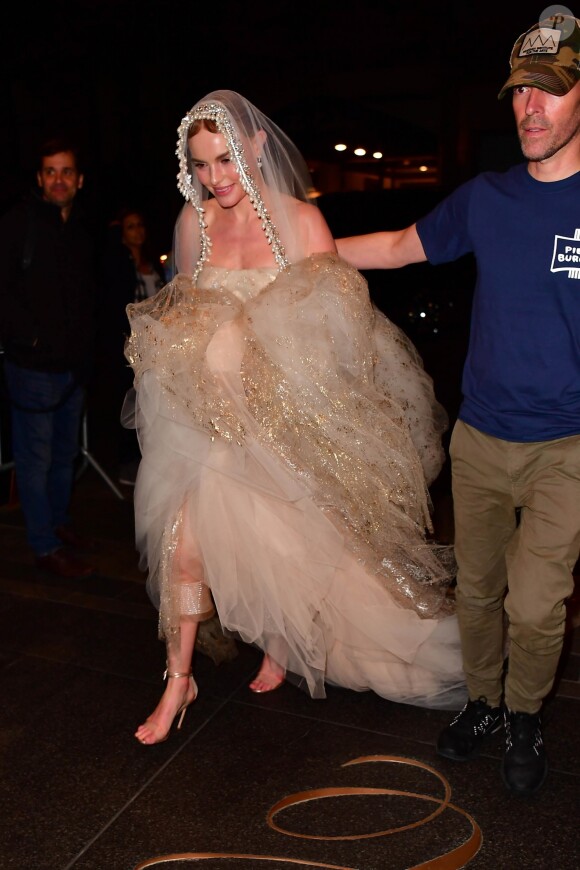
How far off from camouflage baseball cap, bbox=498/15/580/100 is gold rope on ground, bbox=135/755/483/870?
201 centimetres

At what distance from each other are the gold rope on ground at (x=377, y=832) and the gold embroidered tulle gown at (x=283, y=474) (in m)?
0.40

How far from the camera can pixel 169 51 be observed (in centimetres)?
1177

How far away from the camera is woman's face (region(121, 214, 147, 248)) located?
6.09m

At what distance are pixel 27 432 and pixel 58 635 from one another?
109cm

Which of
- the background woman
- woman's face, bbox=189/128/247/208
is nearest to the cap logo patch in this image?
woman's face, bbox=189/128/247/208

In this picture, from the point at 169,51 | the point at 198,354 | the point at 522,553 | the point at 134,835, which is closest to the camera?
the point at 134,835

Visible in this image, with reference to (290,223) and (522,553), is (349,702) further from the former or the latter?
(290,223)

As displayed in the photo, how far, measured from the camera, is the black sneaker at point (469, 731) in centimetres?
290

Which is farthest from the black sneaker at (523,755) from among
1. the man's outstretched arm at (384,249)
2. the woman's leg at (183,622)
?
the man's outstretched arm at (384,249)

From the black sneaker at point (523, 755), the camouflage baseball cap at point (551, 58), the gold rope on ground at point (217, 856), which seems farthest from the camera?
the black sneaker at point (523, 755)

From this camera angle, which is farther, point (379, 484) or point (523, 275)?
point (379, 484)

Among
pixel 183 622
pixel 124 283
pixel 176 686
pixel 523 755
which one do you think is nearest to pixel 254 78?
pixel 124 283

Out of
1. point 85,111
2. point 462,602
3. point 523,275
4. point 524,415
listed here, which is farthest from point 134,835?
point 85,111

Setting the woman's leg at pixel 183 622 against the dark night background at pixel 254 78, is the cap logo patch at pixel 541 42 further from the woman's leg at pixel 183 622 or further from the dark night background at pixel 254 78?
the dark night background at pixel 254 78
